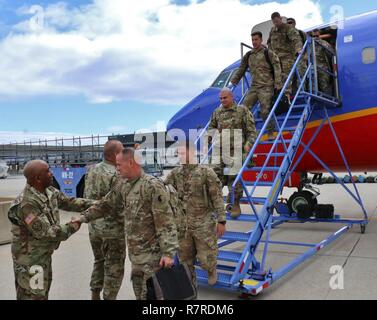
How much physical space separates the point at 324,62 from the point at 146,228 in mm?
5817

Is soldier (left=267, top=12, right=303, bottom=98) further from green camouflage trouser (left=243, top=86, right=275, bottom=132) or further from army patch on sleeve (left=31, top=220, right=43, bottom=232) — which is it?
army patch on sleeve (left=31, top=220, right=43, bottom=232)

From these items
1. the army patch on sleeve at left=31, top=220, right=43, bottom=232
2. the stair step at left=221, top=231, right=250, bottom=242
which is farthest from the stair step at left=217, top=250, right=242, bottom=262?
the army patch on sleeve at left=31, top=220, right=43, bottom=232

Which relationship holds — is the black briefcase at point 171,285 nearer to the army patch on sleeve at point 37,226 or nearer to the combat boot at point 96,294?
the army patch on sleeve at point 37,226

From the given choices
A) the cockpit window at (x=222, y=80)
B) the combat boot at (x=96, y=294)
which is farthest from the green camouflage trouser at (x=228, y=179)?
the cockpit window at (x=222, y=80)

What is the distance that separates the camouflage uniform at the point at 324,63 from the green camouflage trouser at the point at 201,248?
437 cm

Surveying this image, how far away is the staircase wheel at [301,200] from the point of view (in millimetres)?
9672

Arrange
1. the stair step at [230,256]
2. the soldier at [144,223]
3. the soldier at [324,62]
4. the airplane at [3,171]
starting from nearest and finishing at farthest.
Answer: the soldier at [144,223] → the stair step at [230,256] → the soldier at [324,62] → the airplane at [3,171]

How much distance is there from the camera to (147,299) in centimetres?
333

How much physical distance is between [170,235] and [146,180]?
1.80 feet

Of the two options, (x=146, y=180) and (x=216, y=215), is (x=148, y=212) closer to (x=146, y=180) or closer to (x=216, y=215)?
(x=146, y=180)

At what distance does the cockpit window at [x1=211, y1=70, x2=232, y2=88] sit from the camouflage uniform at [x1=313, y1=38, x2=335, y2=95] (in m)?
2.06

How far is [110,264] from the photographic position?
13.7ft
